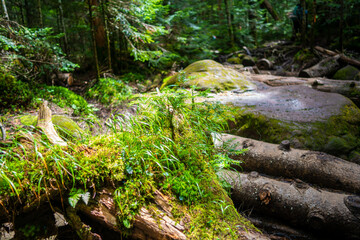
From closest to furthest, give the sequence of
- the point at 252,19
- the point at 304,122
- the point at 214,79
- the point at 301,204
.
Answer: the point at 301,204 < the point at 304,122 < the point at 214,79 < the point at 252,19

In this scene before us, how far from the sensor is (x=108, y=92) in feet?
23.1

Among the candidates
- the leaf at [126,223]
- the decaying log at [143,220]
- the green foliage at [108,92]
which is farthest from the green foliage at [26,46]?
the leaf at [126,223]

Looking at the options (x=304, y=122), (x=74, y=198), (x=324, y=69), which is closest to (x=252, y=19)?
(x=324, y=69)

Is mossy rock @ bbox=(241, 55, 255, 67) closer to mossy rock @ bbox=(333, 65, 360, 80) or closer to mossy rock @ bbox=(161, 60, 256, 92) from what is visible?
mossy rock @ bbox=(333, 65, 360, 80)

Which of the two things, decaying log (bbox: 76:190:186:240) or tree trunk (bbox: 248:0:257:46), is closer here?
decaying log (bbox: 76:190:186:240)

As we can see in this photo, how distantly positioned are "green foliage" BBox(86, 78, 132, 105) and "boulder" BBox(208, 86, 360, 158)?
387 centimetres

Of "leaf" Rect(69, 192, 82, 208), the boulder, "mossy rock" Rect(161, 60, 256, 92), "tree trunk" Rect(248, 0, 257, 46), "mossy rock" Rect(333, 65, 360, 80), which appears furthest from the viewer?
"tree trunk" Rect(248, 0, 257, 46)

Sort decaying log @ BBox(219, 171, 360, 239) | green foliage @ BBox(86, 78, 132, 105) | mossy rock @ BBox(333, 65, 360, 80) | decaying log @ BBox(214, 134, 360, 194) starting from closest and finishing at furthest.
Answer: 1. decaying log @ BBox(219, 171, 360, 239)
2. decaying log @ BBox(214, 134, 360, 194)
3. green foliage @ BBox(86, 78, 132, 105)
4. mossy rock @ BBox(333, 65, 360, 80)

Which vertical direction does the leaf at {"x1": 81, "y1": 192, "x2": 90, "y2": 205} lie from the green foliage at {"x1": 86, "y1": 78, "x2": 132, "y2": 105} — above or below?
below

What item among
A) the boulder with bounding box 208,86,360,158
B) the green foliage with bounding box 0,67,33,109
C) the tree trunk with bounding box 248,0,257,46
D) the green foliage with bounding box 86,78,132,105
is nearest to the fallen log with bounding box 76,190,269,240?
the boulder with bounding box 208,86,360,158

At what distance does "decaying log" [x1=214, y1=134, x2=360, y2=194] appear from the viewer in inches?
102

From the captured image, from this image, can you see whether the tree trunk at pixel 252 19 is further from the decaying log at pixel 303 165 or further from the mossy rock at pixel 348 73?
the decaying log at pixel 303 165

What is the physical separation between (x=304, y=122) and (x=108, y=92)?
613cm

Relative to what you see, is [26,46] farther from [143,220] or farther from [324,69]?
[324,69]
